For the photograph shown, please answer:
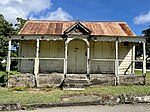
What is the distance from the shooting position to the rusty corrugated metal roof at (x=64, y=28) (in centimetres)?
1805

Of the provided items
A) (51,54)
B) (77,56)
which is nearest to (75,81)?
(77,56)

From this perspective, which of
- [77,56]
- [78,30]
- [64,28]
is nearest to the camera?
[78,30]

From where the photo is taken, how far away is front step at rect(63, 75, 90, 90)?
47.2ft

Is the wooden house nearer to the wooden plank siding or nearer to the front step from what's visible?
the wooden plank siding

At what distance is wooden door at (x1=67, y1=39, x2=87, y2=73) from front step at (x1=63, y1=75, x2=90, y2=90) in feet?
7.97

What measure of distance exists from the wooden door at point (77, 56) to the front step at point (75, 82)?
7.97 feet

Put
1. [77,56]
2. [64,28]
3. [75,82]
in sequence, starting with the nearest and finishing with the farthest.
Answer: [75,82] → [77,56] → [64,28]

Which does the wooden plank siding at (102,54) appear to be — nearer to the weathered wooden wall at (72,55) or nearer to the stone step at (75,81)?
the weathered wooden wall at (72,55)

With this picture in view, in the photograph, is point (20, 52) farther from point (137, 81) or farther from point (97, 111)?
point (97, 111)

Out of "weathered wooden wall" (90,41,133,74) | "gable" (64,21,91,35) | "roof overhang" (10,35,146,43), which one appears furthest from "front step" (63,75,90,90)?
"gable" (64,21,91,35)

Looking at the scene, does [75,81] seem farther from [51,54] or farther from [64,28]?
[64,28]

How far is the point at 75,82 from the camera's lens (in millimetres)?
14797

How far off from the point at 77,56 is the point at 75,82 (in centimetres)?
A: 388

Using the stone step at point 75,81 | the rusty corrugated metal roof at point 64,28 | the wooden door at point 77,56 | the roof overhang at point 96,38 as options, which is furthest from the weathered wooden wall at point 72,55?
the stone step at point 75,81
